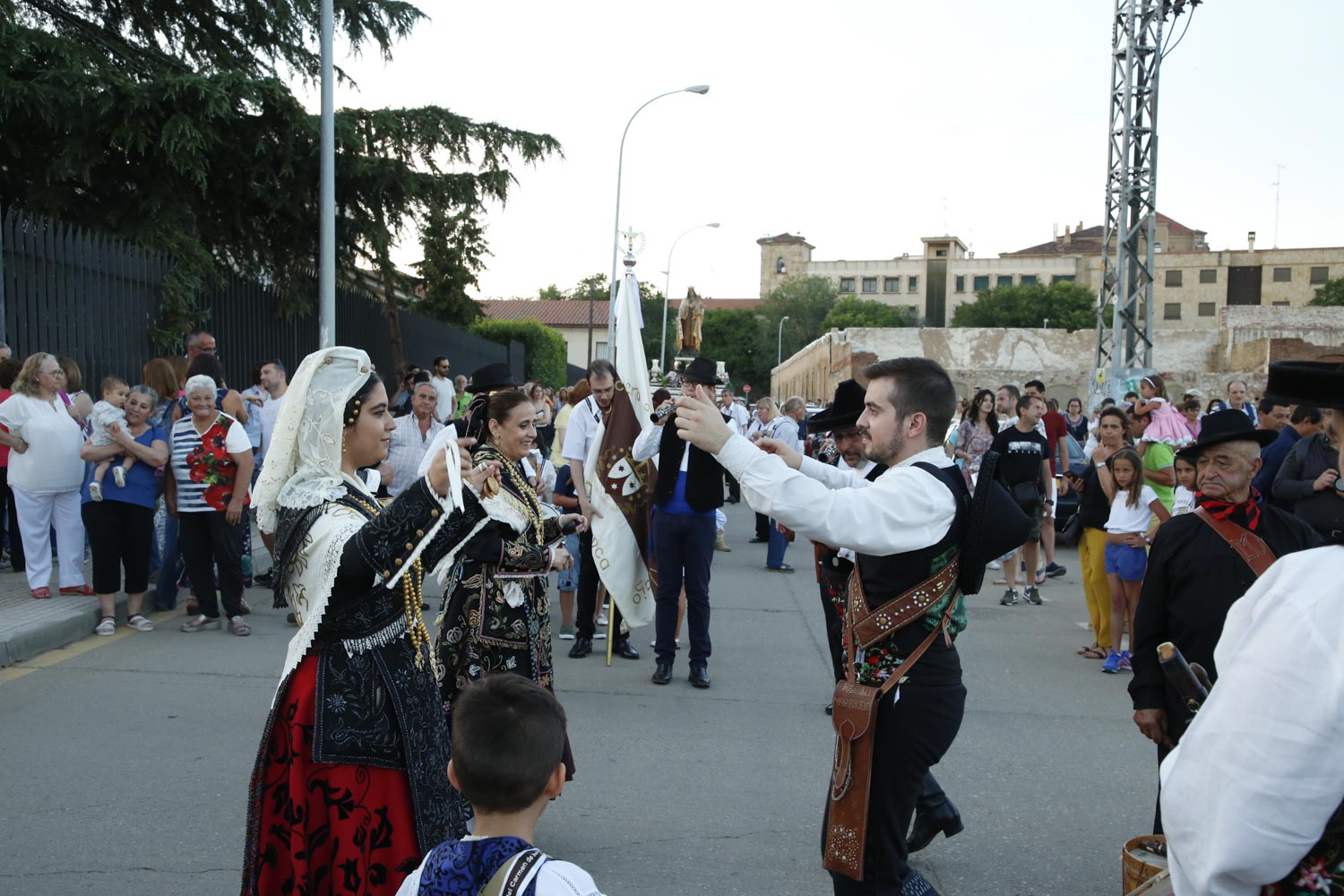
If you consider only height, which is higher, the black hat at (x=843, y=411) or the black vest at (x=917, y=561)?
the black hat at (x=843, y=411)

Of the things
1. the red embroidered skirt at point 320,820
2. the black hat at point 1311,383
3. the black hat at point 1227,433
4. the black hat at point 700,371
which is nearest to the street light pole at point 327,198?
the black hat at point 700,371

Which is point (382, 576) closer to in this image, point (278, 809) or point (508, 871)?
point (278, 809)

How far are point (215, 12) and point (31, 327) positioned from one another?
8.84 m

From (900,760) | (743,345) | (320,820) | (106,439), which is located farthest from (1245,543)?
(743,345)

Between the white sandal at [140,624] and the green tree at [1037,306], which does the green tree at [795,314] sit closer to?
the green tree at [1037,306]

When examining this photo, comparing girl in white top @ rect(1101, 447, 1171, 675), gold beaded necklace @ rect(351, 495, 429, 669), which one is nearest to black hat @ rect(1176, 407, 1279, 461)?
girl in white top @ rect(1101, 447, 1171, 675)

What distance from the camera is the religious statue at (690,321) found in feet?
50.6

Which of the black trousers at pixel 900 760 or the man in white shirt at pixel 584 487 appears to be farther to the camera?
the man in white shirt at pixel 584 487

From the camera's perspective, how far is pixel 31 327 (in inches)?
408

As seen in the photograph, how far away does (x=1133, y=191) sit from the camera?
784 inches

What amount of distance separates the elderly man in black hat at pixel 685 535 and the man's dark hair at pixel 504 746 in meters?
4.80

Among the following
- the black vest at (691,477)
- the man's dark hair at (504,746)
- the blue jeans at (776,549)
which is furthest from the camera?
the blue jeans at (776,549)

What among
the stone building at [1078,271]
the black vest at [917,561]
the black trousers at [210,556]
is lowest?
the black trousers at [210,556]

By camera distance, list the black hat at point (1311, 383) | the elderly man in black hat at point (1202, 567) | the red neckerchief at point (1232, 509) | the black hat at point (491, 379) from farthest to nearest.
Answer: the black hat at point (491, 379)
the red neckerchief at point (1232, 509)
the elderly man in black hat at point (1202, 567)
the black hat at point (1311, 383)
